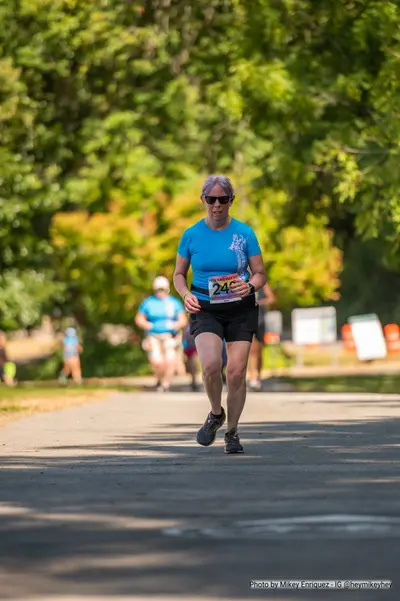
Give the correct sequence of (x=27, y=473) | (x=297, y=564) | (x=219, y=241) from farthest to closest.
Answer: (x=219, y=241) → (x=27, y=473) → (x=297, y=564)

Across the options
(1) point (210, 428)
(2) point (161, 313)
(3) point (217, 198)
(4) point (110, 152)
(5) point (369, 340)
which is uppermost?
(3) point (217, 198)

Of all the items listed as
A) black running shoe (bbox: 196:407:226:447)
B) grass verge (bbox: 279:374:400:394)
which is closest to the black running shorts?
black running shoe (bbox: 196:407:226:447)

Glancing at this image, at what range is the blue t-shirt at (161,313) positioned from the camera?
28312 mm

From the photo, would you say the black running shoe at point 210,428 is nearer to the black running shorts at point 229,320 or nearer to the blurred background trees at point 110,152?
the black running shorts at point 229,320

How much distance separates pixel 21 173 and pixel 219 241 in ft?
103

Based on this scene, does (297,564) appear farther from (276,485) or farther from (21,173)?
(21,173)

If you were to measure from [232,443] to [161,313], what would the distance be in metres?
15.0

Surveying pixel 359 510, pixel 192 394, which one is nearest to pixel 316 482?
pixel 359 510

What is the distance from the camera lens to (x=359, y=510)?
905 cm

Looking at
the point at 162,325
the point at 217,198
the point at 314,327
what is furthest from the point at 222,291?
the point at 314,327

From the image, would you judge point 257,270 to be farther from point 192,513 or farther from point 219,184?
point 192,513

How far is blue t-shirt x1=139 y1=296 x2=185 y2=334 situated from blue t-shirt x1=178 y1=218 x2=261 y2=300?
14.5 metres

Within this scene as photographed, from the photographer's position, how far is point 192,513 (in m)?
9.03

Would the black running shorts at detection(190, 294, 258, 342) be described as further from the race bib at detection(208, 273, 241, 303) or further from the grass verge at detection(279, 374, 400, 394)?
the grass verge at detection(279, 374, 400, 394)
